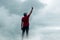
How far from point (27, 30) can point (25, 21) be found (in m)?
1.13

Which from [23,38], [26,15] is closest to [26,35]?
[23,38]

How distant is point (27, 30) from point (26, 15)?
1865 mm

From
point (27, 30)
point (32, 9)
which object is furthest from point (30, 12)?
point (27, 30)

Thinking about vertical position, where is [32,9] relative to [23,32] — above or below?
above

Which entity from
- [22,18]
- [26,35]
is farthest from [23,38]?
[22,18]

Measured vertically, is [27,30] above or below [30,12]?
below

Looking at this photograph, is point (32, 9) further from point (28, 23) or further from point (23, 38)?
point (23, 38)

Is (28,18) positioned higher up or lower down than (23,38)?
higher up

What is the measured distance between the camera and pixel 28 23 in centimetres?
2727

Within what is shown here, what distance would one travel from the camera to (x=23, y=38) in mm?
27078

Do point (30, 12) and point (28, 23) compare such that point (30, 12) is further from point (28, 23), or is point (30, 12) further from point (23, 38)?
point (23, 38)

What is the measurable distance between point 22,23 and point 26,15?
1.13 m

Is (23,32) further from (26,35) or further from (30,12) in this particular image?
(30,12)

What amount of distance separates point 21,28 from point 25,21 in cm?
99
